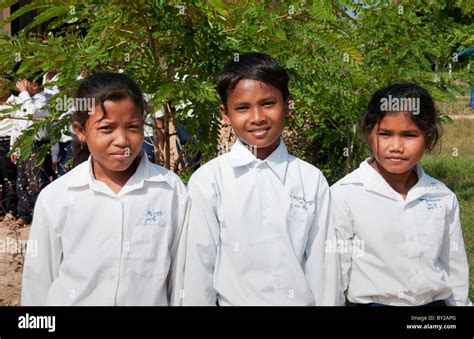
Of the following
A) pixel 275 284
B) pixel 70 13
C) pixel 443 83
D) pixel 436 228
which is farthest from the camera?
pixel 443 83

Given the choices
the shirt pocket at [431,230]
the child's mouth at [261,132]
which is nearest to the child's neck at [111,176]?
the child's mouth at [261,132]

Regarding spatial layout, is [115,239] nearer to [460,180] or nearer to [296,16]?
[296,16]

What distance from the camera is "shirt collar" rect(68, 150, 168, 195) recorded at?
279cm

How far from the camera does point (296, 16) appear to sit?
4.03 m

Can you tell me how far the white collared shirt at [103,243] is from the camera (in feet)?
8.90

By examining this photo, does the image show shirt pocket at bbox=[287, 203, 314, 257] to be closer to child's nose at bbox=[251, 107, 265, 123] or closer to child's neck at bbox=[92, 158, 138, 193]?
child's nose at bbox=[251, 107, 265, 123]

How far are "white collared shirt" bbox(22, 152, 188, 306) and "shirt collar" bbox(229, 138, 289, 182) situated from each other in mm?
307

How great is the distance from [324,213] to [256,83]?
61cm

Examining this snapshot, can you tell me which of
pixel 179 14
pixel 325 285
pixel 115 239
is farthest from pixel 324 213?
pixel 179 14

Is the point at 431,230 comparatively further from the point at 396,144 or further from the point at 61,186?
the point at 61,186

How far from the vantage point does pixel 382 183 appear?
9.79ft

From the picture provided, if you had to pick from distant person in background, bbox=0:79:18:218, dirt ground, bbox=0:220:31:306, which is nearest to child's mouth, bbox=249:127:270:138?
dirt ground, bbox=0:220:31:306

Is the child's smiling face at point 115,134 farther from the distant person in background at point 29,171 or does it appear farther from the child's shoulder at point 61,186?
the distant person in background at point 29,171

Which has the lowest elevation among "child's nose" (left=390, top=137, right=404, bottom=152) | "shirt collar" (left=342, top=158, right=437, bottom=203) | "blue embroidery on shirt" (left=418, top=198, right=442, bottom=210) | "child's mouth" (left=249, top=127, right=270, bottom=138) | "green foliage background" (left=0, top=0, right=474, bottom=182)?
"blue embroidery on shirt" (left=418, top=198, right=442, bottom=210)
